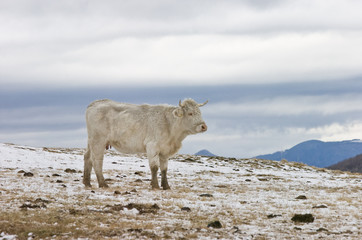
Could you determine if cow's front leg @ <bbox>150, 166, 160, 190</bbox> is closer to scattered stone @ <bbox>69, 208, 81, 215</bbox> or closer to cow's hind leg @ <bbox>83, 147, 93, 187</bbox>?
cow's hind leg @ <bbox>83, 147, 93, 187</bbox>

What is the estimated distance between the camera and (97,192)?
2070 centimetres

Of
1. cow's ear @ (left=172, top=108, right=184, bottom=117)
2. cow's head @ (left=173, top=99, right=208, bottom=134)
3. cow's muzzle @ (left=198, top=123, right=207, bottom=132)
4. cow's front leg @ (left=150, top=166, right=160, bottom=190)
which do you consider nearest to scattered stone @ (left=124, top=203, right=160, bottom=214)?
cow's front leg @ (left=150, top=166, right=160, bottom=190)

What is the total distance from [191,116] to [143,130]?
272 cm

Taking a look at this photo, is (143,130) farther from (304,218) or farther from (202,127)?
(304,218)

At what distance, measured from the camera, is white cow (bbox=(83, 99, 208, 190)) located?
2323cm

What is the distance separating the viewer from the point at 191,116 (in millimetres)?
23141

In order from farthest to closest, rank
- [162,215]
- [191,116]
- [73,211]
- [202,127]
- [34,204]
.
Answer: [191,116], [202,127], [34,204], [162,215], [73,211]

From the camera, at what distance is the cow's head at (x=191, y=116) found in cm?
2298

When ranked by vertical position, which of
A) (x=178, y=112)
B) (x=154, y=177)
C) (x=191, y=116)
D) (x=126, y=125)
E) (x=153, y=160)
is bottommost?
(x=154, y=177)

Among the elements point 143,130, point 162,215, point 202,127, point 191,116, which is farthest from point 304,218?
point 143,130

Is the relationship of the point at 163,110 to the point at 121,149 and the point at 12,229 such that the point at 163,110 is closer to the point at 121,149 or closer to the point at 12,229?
the point at 121,149

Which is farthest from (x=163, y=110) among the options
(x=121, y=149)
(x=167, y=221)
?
(x=167, y=221)

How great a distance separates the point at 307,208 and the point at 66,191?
10.9 metres

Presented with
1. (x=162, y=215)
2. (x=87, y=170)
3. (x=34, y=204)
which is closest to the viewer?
(x=162, y=215)
